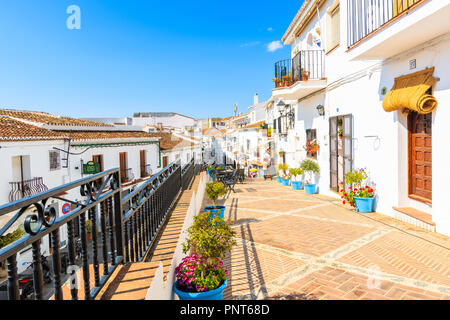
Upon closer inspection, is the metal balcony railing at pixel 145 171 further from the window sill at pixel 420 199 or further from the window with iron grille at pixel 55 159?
the window sill at pixel 420 199

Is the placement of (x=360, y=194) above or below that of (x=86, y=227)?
below

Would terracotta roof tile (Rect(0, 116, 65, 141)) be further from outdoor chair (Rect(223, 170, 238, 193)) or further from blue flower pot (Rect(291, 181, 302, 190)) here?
blue flower pot (Rect(291, 181, 302, 190))

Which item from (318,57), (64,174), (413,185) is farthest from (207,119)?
(413,185)

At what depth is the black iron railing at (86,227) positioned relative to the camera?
1.35 meters

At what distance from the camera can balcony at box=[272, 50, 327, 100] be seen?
10.9m

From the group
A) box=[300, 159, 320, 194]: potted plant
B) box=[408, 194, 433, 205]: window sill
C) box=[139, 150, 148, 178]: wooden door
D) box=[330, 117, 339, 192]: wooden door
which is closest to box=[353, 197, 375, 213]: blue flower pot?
box=[408, 194, 433, 205]: window sill

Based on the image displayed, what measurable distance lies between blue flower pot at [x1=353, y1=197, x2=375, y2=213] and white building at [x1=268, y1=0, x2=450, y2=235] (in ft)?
0.75

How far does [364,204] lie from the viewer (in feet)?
25.6

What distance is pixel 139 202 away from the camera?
3330mm

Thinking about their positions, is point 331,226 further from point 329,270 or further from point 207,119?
point 207,119

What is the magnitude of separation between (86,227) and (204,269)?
1448mm

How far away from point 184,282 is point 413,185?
6197 mm

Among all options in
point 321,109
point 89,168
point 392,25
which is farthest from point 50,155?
point 392,25

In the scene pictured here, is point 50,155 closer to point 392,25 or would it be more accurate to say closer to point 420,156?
point 392,25
